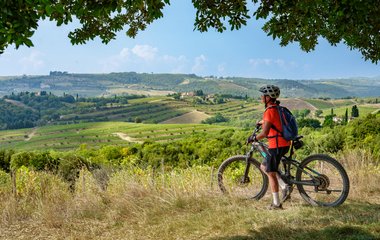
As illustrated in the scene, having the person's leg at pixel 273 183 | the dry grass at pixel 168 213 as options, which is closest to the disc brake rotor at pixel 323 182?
the dry grass at pixel 168 213

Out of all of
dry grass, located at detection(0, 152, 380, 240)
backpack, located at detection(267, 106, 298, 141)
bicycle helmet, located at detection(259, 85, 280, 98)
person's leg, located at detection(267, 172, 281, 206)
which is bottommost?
dry grass, located at detection(0, 152, 380, 240)

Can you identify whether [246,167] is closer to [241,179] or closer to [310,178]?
[241,179]

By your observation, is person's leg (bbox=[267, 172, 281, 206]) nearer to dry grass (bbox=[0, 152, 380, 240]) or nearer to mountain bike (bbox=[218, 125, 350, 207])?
mountain bike (bbox=[218, 125, 350, 207])

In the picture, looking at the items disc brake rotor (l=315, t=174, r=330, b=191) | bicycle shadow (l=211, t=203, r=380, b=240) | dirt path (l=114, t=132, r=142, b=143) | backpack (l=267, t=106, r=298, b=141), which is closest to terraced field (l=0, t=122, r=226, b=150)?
dirt path (l=114, t=132, r=142, b=143)

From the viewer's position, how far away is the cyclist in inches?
240

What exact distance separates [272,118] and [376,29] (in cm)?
497

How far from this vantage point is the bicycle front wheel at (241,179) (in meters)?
6.85

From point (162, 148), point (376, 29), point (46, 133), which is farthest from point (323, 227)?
point (46, 133)

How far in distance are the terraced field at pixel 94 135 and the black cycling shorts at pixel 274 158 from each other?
129 metres

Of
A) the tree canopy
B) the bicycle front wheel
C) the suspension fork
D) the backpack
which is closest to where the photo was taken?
the tree canopy

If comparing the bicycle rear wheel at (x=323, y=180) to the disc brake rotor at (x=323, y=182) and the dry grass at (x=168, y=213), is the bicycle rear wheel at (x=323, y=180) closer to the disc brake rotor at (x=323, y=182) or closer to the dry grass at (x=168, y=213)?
the disc brake rotor at (x=323, y=182)

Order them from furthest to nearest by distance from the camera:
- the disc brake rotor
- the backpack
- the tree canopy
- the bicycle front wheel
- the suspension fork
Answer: the suspension fork < the bicycle front wheel < the disc brake rotor < the backpack < the tree canopy

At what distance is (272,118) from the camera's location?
6.10 metres

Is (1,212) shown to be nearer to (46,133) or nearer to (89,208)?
(89,208)
